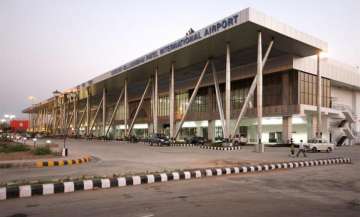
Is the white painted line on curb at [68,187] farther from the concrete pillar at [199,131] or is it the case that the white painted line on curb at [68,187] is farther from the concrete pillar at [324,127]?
the concrete pillar at [199,131]

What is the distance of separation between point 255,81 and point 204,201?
2968 centimetres

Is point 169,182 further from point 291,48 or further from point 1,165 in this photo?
point 291,48

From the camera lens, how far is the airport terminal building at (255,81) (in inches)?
1407

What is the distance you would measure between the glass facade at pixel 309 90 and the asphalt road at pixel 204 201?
36527mm

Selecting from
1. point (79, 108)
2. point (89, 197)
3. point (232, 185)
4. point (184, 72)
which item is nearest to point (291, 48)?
point (184, 72)

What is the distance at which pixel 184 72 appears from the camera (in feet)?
189

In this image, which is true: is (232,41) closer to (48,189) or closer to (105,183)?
(105,183)

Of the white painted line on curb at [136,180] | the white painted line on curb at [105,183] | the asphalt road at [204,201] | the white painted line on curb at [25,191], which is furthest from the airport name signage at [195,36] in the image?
the white painted line on curb at [25,191]

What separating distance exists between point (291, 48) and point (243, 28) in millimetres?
9504

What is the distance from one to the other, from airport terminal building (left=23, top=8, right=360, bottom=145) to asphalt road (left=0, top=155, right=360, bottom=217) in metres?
21.3

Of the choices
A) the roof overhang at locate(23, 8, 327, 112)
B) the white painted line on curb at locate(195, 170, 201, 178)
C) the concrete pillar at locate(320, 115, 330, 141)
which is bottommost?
the white painted line on curb at locate(195, 170, 201, 178)

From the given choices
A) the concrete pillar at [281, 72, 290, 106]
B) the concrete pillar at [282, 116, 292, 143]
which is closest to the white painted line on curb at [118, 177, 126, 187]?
the concrete pillar at [282, 116, 292, 143]

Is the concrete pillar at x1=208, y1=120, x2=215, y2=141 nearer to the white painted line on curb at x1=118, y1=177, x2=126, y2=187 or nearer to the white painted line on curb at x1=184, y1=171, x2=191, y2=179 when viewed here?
the white painted line on curb at x1=184, y1=171, x2=191, y2=179

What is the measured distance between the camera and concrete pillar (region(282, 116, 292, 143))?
4375cm
